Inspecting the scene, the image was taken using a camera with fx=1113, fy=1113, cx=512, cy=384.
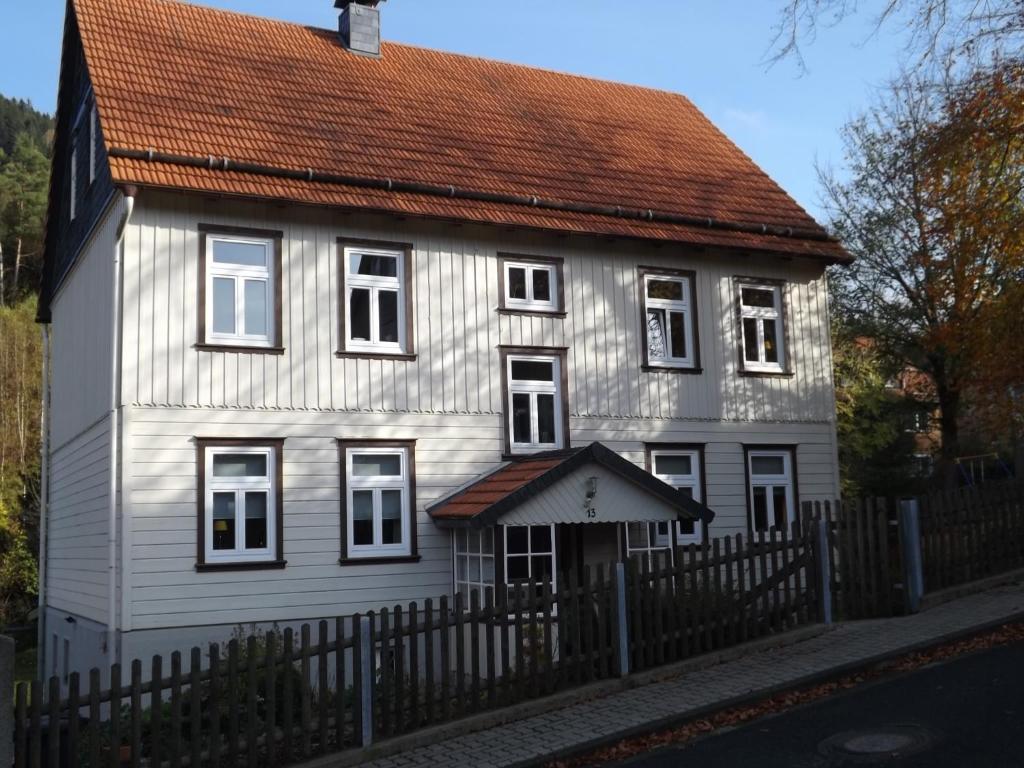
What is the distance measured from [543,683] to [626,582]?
5.08ft

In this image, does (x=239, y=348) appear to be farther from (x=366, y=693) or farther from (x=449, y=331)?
(x=366, y=693)

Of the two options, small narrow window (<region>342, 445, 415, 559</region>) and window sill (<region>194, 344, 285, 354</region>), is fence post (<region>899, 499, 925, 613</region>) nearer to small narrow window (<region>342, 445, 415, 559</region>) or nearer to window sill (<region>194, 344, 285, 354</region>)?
small narrow window (<region>342, 445, 415, 559</region>)

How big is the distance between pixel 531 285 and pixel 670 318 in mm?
2872

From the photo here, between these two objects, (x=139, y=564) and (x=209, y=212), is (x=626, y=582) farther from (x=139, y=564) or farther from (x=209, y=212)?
(x=209, y=212)

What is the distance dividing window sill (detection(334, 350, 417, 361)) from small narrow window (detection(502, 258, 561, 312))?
81.3 inches

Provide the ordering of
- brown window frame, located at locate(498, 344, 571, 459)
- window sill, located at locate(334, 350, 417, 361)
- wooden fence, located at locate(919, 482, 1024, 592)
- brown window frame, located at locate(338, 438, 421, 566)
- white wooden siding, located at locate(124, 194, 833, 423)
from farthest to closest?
brown window frame, located at locate(498, 344, 571, 459) → window sill, located at locate(334, 350, 417, 361) → brown window frame, located at locate(338, 438, 421, 566) → white wooden siding, located at locate(124, 194, 833, 423) → wooden fence, located at locate(919, 482, 1024, 592)

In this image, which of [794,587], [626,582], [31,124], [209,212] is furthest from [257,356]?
[31,124]

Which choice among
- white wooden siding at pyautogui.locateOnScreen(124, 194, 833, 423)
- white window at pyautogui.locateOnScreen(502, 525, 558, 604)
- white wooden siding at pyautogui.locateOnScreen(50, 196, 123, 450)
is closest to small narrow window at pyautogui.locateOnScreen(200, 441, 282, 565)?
white wooden siding at pyautogui.locateOnScreen(124, 194, 833, 423)

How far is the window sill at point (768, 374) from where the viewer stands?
20656 mm

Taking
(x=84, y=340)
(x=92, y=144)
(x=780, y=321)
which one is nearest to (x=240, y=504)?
(x=84, y=340)

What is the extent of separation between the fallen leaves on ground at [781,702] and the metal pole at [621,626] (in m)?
1.53

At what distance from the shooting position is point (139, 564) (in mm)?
15148

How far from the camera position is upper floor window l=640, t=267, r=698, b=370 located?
20062mm

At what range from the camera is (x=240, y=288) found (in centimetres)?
1653
